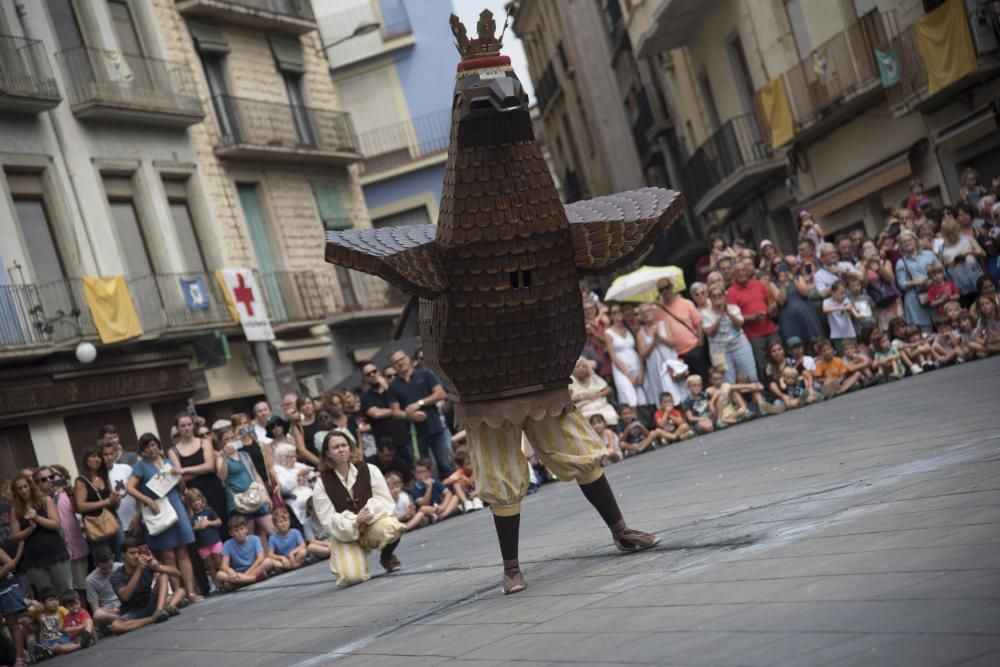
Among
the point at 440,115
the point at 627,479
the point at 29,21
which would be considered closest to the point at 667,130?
the point at 440,115

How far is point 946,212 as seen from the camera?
15883mm

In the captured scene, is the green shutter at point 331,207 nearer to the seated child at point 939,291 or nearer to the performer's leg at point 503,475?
the seated child at point 939,291

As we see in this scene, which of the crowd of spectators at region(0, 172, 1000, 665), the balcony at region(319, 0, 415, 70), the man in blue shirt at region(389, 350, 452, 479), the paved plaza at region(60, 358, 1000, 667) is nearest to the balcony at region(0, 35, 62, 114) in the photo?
the crowd of spectators at region(0, 172, 1000, 665)

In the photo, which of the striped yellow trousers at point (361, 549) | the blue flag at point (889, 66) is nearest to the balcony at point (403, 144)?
the blue flag at point (889, 66)

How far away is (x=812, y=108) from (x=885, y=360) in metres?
11.5

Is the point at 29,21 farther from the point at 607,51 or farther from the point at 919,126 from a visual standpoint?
the point at 607,51

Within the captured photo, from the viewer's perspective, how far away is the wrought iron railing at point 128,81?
84.0 feet

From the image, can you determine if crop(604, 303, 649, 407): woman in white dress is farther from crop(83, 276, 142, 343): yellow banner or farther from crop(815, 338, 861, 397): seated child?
crop(83, 276, 142, 343): yellow banner

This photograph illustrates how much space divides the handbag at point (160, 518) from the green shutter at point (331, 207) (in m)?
20.4

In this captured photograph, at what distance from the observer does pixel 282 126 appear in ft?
107

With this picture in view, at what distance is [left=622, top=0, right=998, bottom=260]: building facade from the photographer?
72.0 feet

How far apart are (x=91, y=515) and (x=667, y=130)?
27582 mm

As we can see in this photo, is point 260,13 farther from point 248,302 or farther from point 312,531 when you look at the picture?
point 312,531

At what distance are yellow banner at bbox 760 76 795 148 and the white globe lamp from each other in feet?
43.6
